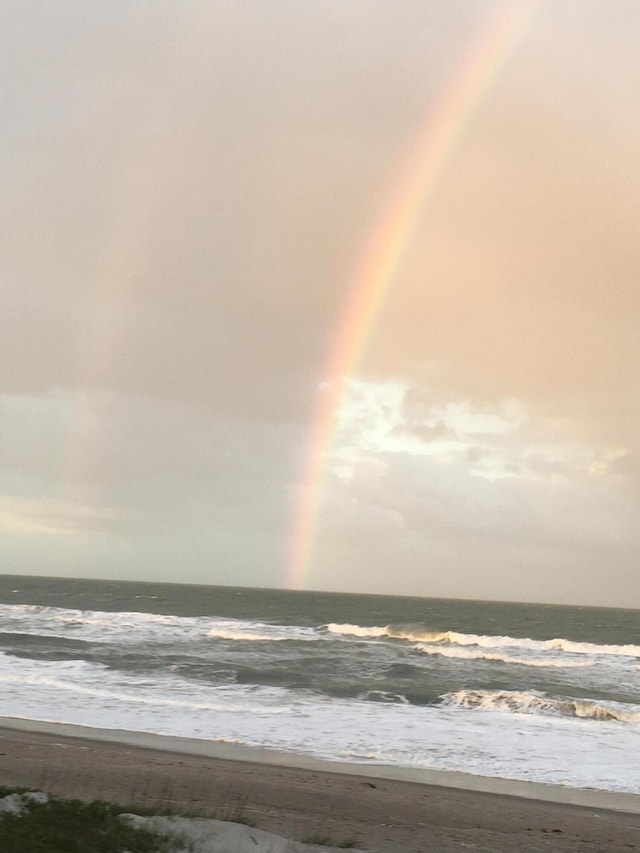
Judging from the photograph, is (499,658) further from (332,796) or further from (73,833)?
(73,833)

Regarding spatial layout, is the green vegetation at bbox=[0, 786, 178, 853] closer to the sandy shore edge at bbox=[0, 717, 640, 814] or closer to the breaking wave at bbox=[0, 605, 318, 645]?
the sandy shore edge at bbox=[0, 717, 640, 814]

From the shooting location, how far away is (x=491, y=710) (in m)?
25.0

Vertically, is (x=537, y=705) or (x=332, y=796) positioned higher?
(x=537, y=705)

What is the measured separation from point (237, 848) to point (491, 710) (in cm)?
1952

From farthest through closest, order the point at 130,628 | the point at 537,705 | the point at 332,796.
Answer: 1. the point at 130,628
2. the point at 537,705
3. the point at 332,796

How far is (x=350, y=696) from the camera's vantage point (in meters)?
26.3

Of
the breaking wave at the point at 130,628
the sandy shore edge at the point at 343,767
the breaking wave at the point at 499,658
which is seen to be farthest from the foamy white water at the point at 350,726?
the breaking wave at the point at 130,628

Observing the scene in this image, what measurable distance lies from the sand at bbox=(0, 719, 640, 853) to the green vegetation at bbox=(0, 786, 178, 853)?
6.86 ft

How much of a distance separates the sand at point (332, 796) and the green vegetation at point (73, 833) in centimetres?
209

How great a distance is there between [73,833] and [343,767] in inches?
398

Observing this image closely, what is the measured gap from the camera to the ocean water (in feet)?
60.5

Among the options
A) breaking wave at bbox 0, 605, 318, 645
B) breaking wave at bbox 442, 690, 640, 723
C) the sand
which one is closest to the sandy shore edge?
the sand

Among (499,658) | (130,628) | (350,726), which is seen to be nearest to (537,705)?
(350,726)

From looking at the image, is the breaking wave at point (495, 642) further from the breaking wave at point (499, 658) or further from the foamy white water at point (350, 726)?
the foamy white water at point (350, 726)
